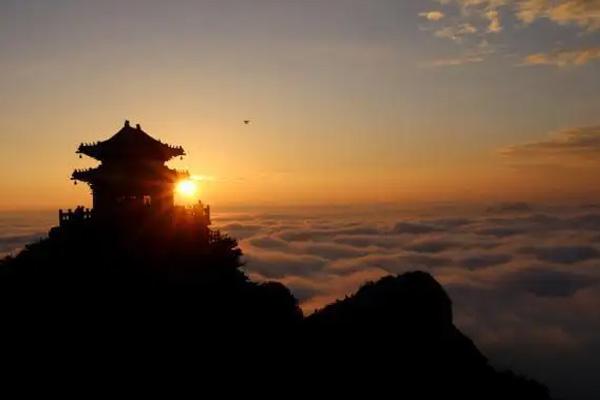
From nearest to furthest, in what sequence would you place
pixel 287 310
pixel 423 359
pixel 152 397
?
pixel 152 397 < pixel 287 310 < pixel 423 359

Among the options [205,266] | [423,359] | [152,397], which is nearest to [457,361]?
[423,359]

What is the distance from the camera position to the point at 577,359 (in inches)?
7239

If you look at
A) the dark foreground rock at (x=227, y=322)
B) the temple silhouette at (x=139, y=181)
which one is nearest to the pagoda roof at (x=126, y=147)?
the temple silhouette at (x=139, y=181)

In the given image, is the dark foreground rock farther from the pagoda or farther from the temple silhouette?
the pagoda

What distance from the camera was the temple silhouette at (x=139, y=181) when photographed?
1350 inches

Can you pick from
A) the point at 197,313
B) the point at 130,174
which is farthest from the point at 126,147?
the point at 197,313

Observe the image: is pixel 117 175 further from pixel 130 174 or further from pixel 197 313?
pixel 197 313

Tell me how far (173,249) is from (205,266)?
8.01ft

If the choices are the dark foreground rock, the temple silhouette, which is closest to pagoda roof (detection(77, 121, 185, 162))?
the temple silhouette

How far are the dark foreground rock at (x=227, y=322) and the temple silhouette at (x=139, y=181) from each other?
1.79 m

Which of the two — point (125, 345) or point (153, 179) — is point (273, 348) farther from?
point (153, 179)

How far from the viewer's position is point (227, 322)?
30.1 metres

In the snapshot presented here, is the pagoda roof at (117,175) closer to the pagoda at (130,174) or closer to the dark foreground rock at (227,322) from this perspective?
the pagoda at (130,174)

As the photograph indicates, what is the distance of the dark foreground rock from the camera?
1017 inches
